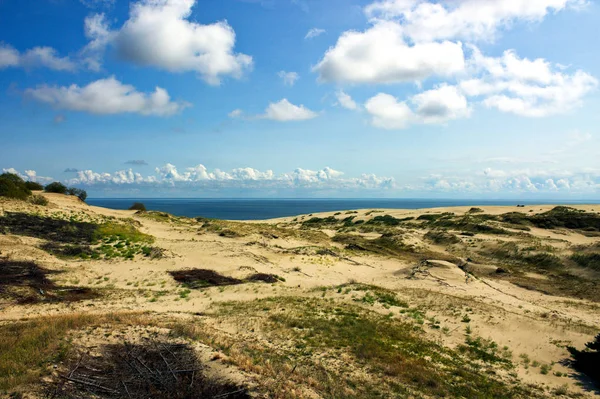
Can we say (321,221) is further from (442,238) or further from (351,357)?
(351,357)

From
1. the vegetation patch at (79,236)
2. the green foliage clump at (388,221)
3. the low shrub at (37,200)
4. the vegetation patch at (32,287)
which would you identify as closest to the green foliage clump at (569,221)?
the green foliage clump at (388,221)

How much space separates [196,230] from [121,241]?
12.2 m

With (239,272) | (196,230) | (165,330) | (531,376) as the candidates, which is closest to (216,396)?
(165,330)

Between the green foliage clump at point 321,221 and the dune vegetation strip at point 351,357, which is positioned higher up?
the dune vegetation strip at point 351,357

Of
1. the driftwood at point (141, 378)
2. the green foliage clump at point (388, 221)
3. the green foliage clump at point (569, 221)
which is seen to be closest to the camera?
the driftwood at point (141, 378)

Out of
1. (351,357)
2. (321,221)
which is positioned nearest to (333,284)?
(351,357)

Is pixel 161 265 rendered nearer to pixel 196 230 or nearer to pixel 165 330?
pixel 165 330

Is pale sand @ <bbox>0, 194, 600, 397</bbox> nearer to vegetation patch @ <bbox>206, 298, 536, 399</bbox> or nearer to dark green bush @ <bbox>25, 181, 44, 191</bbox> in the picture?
vegetation patch @ <bbox>206, 298, 536, 399</bbox>

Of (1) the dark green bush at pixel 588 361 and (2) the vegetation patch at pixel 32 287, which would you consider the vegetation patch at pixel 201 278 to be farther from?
(1) the dark green bush at pixel 588 361

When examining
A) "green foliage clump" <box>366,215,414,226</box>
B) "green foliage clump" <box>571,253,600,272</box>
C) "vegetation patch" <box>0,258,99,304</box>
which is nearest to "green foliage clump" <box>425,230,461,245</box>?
"green foliage clump" <box>571,253,600,272</box>

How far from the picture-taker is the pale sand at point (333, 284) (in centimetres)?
1435

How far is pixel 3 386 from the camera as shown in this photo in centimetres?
773

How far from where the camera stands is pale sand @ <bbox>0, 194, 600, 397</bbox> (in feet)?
47.1

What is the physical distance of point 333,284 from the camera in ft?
75.8
